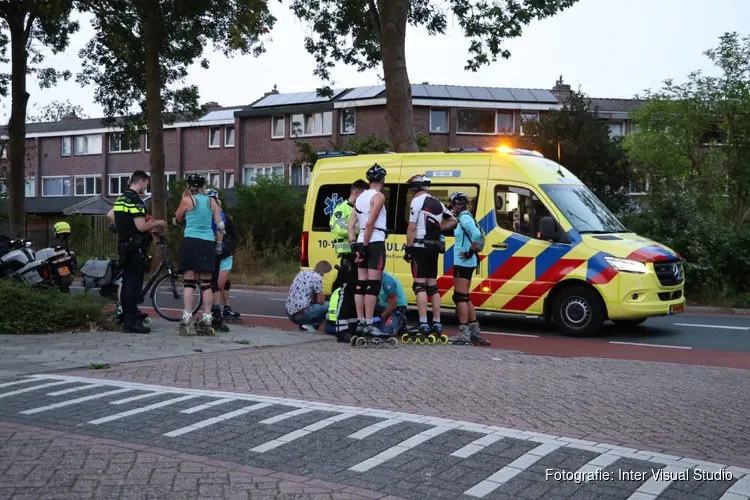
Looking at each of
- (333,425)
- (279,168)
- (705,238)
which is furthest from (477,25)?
(279,168)

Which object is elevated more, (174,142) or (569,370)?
(174,142)

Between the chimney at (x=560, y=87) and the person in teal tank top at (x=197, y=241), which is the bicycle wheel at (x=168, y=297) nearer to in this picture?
the person in teal tank top at (x=197, y=241)

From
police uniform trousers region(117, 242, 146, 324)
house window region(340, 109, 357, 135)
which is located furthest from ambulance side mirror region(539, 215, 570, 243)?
house window region(340, 109, 357, 135)

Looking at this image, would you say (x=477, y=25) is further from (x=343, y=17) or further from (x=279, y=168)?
(x=279, y=168)

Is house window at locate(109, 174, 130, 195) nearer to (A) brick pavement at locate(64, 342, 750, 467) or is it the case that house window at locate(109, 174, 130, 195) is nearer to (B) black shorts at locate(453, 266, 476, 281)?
(B) black shorts at locate(453, 266, 476, 281)

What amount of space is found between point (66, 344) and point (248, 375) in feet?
10.0

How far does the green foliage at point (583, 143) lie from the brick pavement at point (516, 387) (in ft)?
86.7

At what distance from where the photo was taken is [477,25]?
71.1ft

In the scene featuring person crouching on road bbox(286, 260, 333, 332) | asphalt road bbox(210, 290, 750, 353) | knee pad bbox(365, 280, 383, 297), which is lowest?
asphalt road bbox(210, 290, 750, 353)

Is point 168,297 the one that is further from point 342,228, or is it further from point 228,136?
point 228,136

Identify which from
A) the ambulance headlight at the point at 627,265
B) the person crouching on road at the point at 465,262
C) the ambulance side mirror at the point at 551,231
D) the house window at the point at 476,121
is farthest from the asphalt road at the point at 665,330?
the house window at the point at 476,121

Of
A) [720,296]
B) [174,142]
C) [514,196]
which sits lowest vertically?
[720,296]

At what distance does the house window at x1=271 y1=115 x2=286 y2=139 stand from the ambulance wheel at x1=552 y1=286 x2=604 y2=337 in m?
38.7

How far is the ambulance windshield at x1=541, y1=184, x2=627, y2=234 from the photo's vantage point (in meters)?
12.5
